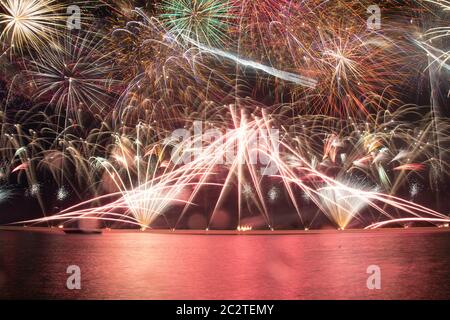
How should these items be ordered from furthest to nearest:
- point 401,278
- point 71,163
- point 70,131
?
point 71,163 < point 70,131 < point 401,278

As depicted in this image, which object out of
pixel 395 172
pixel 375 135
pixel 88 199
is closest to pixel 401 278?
pixel 375 135

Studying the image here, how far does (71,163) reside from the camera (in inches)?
941

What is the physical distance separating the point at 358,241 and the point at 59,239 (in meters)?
9.10

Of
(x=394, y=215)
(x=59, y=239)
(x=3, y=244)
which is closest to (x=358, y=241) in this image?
(x=394, y=215)

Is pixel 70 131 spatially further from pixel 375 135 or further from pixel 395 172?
pixel 395 172

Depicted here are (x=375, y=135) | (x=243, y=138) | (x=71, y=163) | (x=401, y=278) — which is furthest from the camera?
(x=71, y=163)

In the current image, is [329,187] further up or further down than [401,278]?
further up

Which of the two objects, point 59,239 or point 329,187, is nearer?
point 59,239

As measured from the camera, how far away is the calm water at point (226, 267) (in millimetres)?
7949

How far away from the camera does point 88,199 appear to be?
926 inches

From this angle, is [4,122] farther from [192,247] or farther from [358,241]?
[358,241]

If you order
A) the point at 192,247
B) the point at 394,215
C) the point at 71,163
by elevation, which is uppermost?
the point at 71,163

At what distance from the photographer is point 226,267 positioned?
1005 cm

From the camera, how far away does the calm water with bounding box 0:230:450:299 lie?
26.1 ft
